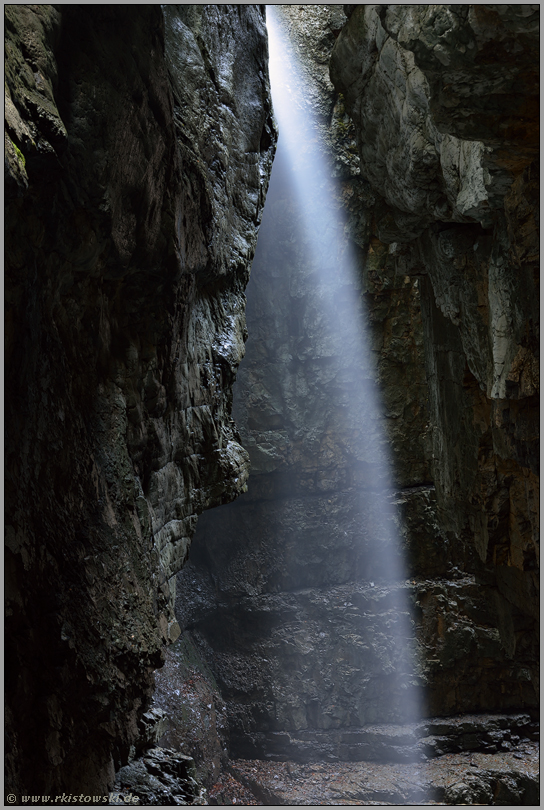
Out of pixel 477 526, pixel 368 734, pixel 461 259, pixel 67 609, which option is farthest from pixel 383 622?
pixel 67 609

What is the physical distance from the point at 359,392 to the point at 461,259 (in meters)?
6.89

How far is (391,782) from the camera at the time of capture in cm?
1014

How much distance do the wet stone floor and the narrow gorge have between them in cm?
7

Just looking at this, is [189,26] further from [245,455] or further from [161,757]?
[161,757]

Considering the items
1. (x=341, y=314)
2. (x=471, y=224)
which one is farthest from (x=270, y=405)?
(x=471, y=224)

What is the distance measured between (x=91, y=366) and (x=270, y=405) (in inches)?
374

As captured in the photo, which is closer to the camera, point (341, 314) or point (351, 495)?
point (341, 314)

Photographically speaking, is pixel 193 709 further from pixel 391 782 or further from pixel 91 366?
pixel 91 366

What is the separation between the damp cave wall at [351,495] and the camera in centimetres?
651

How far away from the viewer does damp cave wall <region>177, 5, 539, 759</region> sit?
651 cm

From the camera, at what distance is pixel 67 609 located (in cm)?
318

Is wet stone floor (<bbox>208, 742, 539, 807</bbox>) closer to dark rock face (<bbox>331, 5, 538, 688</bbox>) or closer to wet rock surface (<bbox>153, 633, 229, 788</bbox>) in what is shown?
wet rock surface (<bbox>153, 633, 229, 788</bbox>)

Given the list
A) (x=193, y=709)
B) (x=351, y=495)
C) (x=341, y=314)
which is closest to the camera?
(x=193, y=709)

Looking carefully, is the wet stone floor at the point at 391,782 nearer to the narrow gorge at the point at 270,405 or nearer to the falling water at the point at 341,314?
the narrow gorge at the point at 270,405
